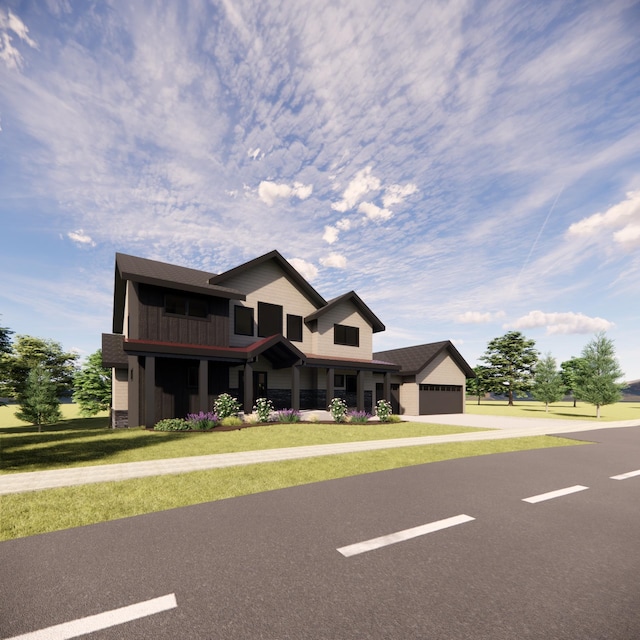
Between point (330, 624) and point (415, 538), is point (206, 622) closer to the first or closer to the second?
point (330, 624)

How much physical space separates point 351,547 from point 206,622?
192 cm

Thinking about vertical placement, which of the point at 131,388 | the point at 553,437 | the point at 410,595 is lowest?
the point at 553,437

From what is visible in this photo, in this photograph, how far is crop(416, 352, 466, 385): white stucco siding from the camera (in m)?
30.4

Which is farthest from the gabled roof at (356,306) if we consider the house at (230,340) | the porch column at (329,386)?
the porch column at (329,386)

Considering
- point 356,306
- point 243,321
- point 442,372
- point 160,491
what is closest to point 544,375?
point 442,372

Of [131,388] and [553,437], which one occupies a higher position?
[131,388]

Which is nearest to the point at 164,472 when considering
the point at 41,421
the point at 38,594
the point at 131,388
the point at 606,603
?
the point at 38,594

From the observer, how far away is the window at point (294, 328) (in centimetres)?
2394

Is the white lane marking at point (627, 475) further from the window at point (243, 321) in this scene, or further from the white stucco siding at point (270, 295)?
the window at point (243, 321)

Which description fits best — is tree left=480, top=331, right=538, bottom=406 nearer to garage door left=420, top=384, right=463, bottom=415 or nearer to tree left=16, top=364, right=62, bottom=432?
garage door left=420, top=384, right=463, bottom=415

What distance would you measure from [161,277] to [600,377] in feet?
121

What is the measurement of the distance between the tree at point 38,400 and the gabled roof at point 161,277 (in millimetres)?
6191

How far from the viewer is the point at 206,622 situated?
116 inches

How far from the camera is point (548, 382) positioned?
40.3 metres
